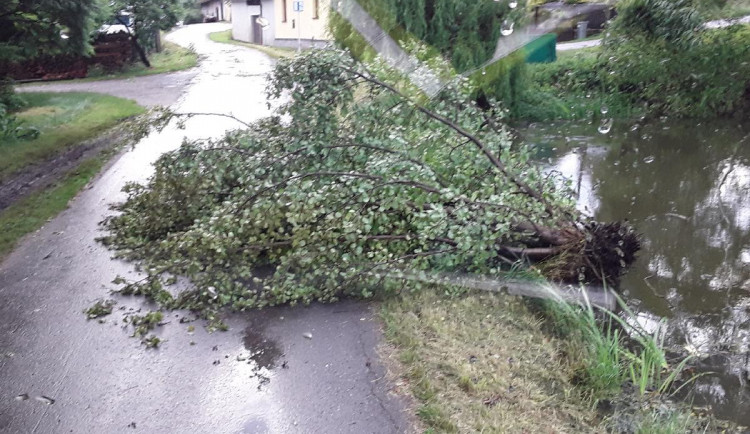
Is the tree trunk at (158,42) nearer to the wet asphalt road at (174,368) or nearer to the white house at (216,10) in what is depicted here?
the white house at (216,10)

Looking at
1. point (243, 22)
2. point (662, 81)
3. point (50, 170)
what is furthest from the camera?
point (243, 22)

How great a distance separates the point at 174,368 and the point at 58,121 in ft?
38.0

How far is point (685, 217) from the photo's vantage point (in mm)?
8797

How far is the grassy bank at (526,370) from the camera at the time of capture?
164 inches

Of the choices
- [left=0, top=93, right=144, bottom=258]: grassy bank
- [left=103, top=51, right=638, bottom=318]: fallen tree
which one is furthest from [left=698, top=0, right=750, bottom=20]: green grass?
[left=0, top=93, right=144, bottom=258]: grassy bank

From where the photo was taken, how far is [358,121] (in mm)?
6738

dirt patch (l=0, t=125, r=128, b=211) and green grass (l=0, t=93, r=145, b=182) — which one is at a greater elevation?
green grass (l=0, t=93, r=145, b=182)

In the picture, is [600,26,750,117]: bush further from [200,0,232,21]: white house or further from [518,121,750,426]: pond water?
[200,0,232,21]: white house

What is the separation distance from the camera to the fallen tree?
5770mm

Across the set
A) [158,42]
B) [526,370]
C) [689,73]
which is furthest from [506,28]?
[158,42]

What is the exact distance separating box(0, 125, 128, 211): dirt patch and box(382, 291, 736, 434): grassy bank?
4929 millimetres

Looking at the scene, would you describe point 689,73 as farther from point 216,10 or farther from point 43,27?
point 216,10

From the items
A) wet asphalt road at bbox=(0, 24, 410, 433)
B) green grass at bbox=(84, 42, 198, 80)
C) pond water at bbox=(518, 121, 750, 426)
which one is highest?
green grass at bbox=(84, 42, 198, 80)

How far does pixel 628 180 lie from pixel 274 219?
269 inches
